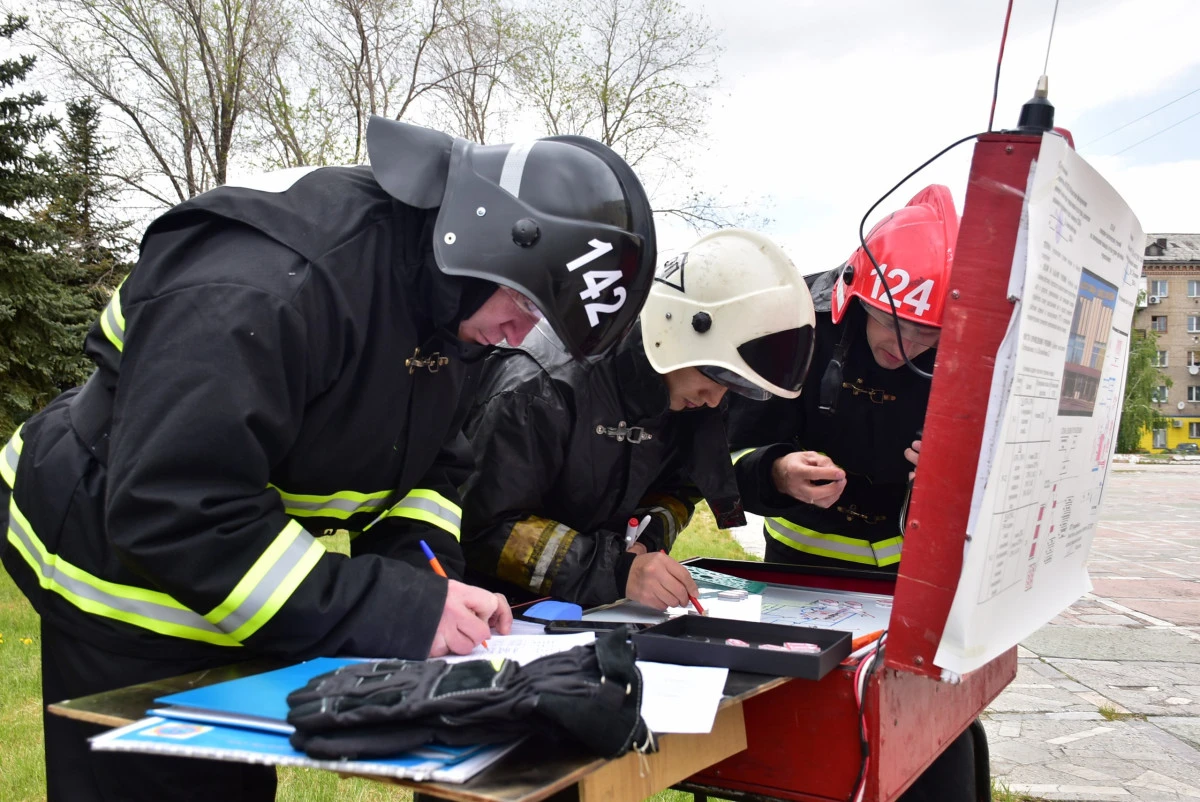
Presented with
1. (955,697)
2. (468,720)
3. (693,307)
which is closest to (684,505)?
(693,307)

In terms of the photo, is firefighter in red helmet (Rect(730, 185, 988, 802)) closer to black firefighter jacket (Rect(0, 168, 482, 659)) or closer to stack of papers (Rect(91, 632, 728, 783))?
black firefighter jacket (Rect(0, 168, 482, 659))

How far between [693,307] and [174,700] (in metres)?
1.62

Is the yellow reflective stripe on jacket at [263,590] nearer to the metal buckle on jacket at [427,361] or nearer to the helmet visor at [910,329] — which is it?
the metal buckle on jacket at [427,361]

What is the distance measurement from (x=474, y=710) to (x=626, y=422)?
4.82 ft

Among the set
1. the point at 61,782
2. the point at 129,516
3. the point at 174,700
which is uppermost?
the point at 129,516

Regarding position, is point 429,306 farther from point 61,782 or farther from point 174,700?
point 61,782

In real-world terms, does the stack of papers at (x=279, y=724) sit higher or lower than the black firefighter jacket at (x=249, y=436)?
lower

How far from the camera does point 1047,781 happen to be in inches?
141

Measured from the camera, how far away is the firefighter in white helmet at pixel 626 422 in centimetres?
216

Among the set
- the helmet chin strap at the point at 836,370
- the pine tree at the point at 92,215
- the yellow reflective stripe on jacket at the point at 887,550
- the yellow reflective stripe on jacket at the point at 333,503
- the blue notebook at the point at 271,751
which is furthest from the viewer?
the pine tree at the point at 92,215

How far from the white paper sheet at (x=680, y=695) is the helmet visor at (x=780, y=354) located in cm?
113

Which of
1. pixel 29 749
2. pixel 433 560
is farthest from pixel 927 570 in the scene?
pixel 29 749

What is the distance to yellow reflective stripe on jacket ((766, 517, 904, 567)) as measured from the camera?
2.89m

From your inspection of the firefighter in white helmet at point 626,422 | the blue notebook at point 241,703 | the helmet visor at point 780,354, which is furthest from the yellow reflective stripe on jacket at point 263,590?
the helmet visor at point 780,354
